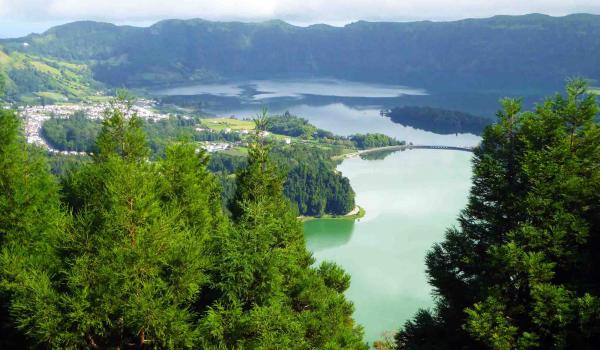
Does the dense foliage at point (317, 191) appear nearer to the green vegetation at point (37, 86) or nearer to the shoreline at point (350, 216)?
the shoreline at point (350, 216)

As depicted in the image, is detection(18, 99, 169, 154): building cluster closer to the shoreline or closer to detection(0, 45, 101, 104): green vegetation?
detection(0, 45, 101, 104): green vegetation

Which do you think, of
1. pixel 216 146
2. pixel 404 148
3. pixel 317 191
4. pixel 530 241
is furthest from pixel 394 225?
pixel 216 146

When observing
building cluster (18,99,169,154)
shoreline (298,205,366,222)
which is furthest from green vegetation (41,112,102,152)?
shoreline (298,205,366,222)

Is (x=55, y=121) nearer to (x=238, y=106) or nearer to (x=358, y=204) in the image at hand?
(x=238, y=106)

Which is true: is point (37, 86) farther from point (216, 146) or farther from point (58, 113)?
point (216, 146)

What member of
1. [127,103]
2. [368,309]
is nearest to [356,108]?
[368,309]

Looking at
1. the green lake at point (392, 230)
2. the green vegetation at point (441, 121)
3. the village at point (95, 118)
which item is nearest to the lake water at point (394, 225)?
the green lake at point (392, 230)
